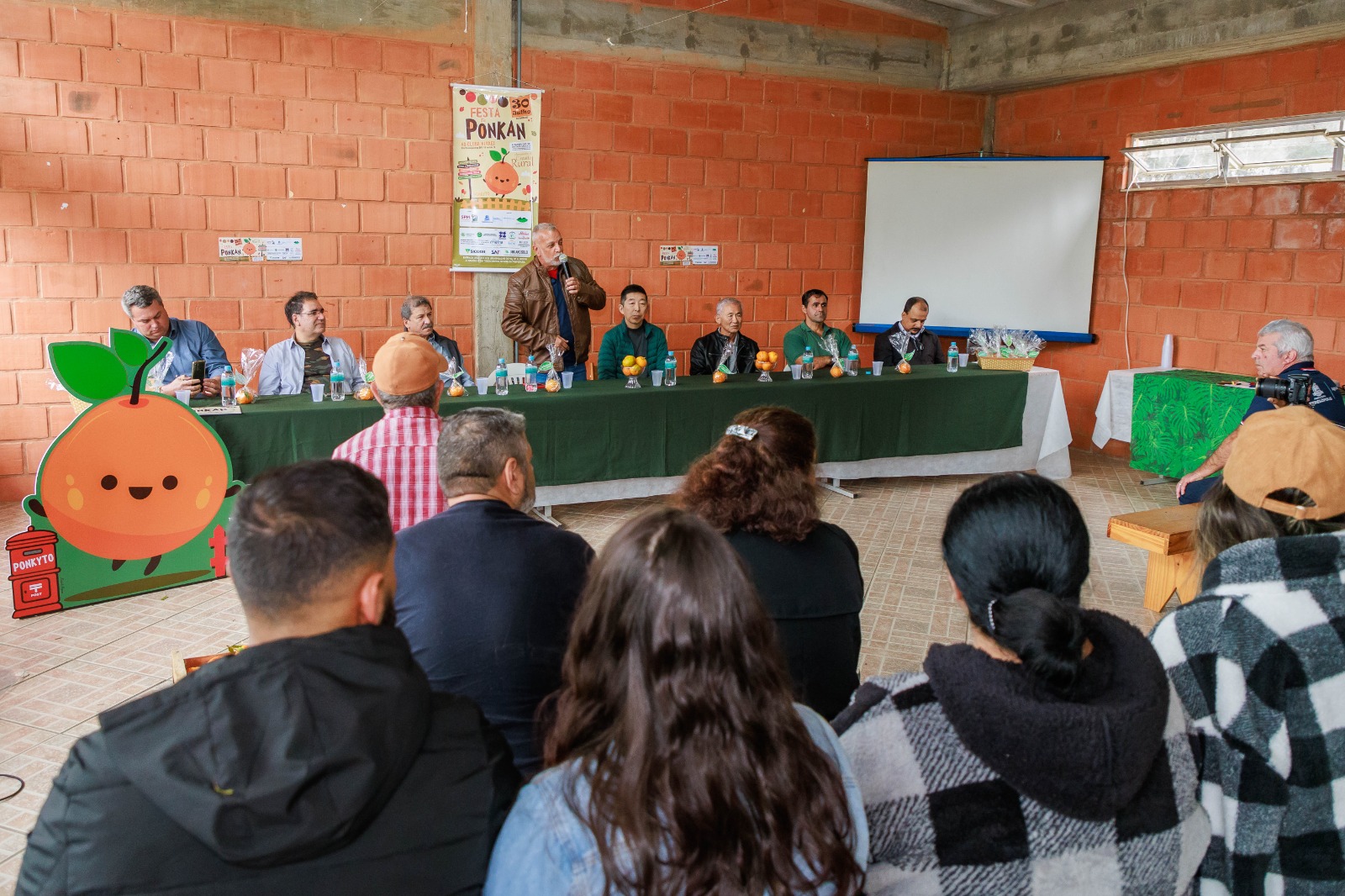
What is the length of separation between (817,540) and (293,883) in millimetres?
1191

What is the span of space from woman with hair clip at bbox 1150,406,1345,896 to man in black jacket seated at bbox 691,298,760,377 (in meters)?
4.46

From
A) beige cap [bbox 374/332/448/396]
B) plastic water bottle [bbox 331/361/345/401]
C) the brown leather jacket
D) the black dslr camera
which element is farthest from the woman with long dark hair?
the brown leather jacket

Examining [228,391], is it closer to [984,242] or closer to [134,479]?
[134,479]

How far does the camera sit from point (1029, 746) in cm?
105

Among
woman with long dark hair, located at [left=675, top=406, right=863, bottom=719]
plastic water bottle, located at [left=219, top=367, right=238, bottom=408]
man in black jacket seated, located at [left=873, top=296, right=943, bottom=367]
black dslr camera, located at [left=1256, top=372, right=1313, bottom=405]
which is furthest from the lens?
man in black jacket seated, located at [left=873, top=296, right=943, bottom=367]

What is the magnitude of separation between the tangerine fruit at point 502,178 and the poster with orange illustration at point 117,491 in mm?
2734

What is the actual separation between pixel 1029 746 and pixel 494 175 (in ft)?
18.6

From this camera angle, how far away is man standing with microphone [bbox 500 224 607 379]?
5520 millimetres

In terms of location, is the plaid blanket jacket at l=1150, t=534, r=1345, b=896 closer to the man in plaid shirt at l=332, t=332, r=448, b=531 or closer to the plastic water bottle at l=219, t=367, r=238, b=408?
the man in plaid shirt at l=332, t=332, r=448, b=531

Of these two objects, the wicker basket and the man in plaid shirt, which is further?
the wicker basket

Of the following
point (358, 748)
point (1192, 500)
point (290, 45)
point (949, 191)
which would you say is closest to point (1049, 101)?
point (949, 191)

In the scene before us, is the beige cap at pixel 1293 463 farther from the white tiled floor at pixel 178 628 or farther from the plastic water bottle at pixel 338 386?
the plastic water bottle at pixel 338 386

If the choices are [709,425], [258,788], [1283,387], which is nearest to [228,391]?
[709,425]

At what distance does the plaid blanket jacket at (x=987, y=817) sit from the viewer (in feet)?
3.61
